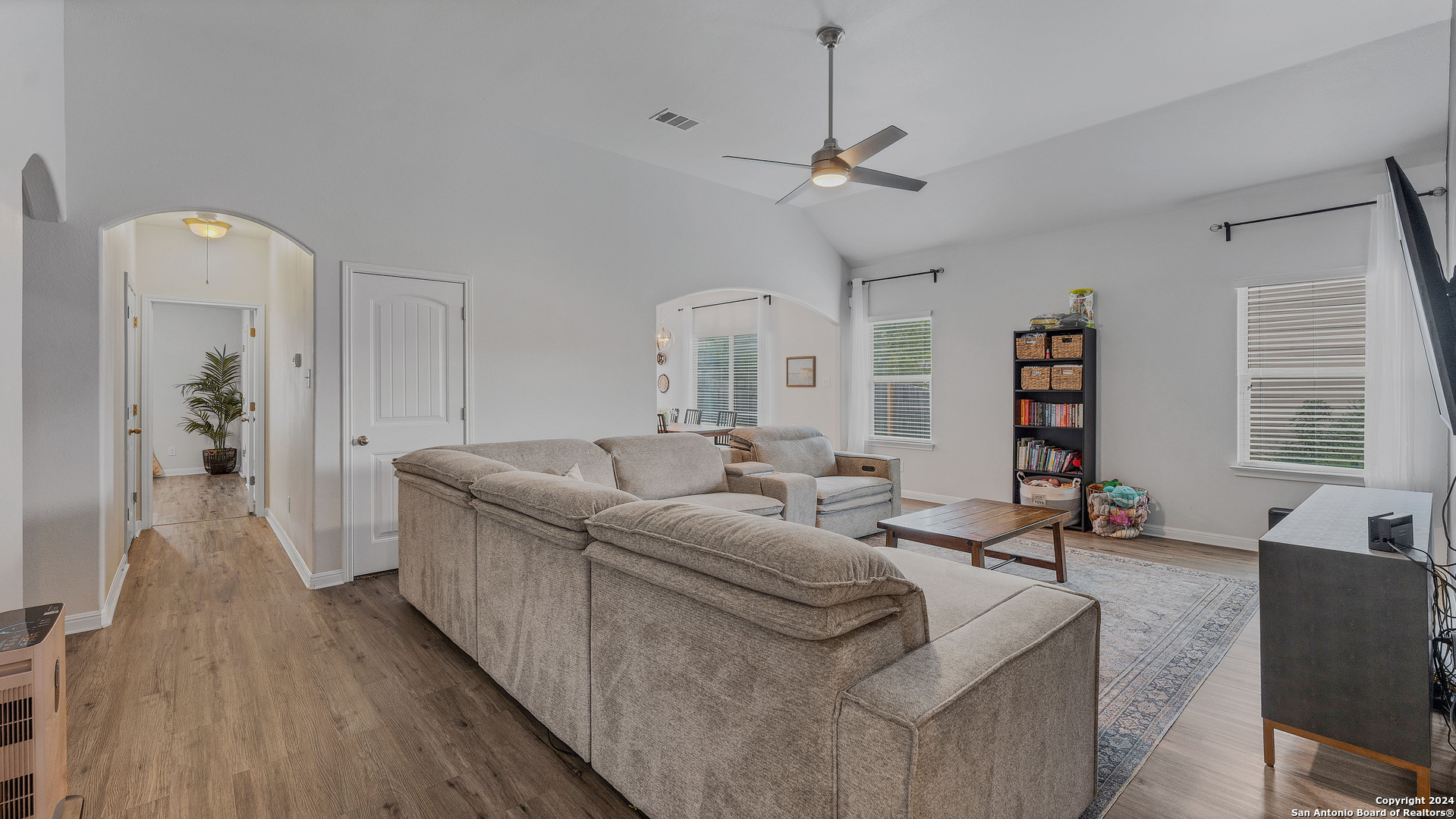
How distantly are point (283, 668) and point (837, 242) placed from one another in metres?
5.92

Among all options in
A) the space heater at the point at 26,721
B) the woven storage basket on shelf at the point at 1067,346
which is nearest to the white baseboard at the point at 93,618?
the space heater at the point at 26,721

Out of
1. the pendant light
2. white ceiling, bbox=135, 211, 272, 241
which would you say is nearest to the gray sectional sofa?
the pendant light

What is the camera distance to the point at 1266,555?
188cm

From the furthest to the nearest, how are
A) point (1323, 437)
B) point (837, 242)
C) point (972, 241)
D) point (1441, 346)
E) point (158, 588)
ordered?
point (837, 242) < point (972, 241) < point (1323, 437) < point (158, 588) < point (1441, 346)

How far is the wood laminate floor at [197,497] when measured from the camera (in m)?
5.77

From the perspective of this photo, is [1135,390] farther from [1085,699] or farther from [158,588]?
[158,588]

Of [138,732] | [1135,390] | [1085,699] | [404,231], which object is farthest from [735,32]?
[1135,390]

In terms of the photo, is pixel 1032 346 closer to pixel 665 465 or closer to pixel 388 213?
pixel 665 465

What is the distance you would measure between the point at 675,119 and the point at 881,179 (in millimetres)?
1555

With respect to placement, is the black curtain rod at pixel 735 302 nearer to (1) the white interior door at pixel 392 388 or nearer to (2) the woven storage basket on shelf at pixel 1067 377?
(2) the woven storage basket on shelf at pixel 1067 377

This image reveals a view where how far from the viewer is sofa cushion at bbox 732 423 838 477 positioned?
16.1 ft

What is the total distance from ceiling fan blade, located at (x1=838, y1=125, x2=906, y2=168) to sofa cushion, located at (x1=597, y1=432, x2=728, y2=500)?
205 centimetres

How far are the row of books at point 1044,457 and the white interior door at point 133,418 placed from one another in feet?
22.5

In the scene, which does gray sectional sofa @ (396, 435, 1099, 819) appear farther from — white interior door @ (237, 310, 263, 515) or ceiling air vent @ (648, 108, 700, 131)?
white interior door @ (237, 310, 263, 515)
